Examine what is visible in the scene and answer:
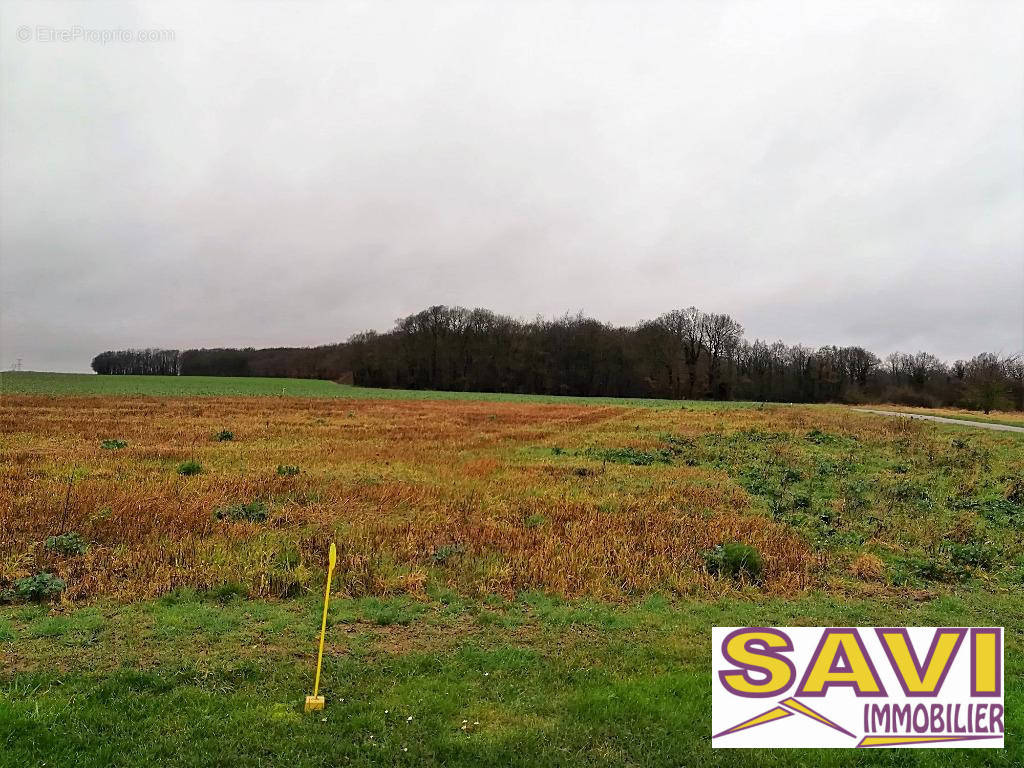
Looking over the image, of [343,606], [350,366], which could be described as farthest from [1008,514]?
[350,366]

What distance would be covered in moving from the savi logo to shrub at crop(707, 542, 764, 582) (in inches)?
136

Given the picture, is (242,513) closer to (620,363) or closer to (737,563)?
(737,563)

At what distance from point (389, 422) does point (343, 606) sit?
2618 centimetres

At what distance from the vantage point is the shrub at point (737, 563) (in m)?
8.71

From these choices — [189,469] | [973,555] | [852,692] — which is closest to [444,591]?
[852,692]

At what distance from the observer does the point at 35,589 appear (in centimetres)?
716

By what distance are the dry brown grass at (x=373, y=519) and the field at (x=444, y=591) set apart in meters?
0.07

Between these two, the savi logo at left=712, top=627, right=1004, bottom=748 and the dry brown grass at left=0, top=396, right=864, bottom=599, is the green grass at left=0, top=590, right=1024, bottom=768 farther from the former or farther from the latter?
the dry brown grass at left=0, top=396, right=864, bottom=599

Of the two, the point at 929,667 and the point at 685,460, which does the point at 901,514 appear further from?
the point at 929,667

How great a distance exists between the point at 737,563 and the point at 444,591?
4.59 meters

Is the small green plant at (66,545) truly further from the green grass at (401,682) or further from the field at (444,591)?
the green grass at (401,682)

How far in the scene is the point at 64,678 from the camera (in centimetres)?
511

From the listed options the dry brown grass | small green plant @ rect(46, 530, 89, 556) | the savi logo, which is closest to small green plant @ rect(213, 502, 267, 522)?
the dry brown grass

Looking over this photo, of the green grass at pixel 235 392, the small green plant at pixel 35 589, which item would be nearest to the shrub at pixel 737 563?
the small green plant at pixel 35 589
